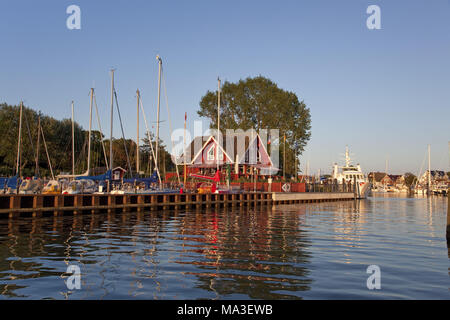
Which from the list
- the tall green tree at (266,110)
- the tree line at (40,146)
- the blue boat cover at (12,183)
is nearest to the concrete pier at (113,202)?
the blue boat cover at (12,183)

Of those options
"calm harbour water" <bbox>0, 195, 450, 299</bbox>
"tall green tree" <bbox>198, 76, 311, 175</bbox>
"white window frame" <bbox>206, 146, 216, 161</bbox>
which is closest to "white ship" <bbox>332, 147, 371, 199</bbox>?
"tall green tree" <bbox>198, 76, 311, 175</bbox>

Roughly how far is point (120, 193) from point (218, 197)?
11113 mm

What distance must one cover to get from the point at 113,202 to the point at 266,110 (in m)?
54.4

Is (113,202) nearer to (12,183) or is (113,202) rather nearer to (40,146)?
(12,183)

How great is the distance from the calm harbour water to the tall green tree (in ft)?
199

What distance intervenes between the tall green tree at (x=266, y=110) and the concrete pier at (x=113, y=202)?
33312 millimetres

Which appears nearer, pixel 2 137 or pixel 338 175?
pixel 2 137

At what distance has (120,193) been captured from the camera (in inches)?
1384

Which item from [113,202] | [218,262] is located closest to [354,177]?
[113,202]

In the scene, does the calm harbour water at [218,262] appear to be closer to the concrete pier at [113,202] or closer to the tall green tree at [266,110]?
the concrete pier at [113,202]

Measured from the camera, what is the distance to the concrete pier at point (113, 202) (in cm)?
2730
